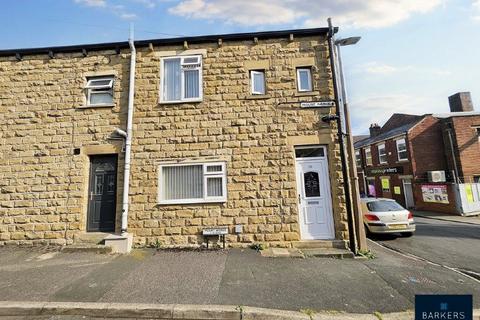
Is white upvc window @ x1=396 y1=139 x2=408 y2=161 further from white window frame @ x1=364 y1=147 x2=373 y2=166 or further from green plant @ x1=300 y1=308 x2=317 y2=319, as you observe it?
green plant @ x1=300 y1=308 x2=317 y2=319

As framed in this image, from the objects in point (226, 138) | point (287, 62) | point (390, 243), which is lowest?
point (390, 243)

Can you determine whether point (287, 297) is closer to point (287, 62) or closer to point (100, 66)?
point (287, 62)

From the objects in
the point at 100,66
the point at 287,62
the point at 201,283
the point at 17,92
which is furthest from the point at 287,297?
the point at 17,92

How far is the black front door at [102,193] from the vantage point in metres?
7.32

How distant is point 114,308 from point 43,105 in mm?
7053

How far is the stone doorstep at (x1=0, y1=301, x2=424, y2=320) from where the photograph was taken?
11.9ft

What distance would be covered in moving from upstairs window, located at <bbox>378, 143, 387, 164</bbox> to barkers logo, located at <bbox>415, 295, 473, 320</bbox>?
22.4m

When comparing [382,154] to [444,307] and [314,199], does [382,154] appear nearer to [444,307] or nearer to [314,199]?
[314,199]

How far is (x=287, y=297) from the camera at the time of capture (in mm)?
4172

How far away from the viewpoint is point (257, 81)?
7836mm

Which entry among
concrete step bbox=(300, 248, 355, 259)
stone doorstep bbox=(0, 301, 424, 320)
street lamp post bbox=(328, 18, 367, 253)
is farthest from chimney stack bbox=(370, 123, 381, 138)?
stone doorstep bbox=(0, 301, 424, 320)

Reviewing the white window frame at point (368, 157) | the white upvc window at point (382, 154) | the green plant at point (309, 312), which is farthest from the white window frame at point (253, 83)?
the white window frame at point (368, 157)

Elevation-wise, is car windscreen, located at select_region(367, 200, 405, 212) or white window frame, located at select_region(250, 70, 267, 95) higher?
white window frame, located at select_region(250, 70, 267, 95)

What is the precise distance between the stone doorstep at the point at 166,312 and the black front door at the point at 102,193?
3.52 metres
